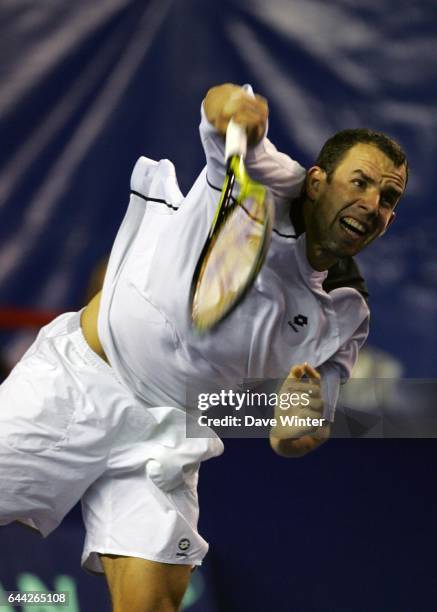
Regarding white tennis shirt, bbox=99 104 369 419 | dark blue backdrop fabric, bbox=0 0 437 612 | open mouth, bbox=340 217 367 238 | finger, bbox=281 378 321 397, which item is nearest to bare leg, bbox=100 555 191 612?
white tennis shirt, bbox=99 104 369 419

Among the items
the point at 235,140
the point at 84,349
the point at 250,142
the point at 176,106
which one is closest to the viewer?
the point at 235,140

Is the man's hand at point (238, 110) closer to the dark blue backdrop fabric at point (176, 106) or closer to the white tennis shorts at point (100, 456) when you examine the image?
the white tennis shorts at point (100, 456)

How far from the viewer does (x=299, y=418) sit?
7.85 feet

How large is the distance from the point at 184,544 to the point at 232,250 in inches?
25.4

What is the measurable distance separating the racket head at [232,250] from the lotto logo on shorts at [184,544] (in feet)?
1.50

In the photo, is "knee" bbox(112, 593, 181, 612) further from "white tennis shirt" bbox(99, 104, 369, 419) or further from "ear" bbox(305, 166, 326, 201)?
"ear" bbox(305, 166, 326, 201)

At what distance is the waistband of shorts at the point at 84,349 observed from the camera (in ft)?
8.28

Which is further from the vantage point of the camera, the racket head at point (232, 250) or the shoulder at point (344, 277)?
the shoulder at point (344, 277)

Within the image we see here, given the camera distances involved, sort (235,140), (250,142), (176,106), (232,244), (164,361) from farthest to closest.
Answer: (176,106) < (164,361) < (232,244) < (250,142) < (235,140)

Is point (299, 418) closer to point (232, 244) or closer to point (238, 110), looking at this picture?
point (232, 244)

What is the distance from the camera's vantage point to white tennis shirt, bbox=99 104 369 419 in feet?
7.63

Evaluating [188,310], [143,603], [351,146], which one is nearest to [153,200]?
[188,310]

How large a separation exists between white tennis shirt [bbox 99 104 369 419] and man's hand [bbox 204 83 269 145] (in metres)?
Result: 0.13

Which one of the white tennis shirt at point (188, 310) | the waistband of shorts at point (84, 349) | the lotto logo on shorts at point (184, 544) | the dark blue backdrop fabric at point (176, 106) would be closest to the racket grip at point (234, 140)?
the white tennis shirt at point (188, 310)
